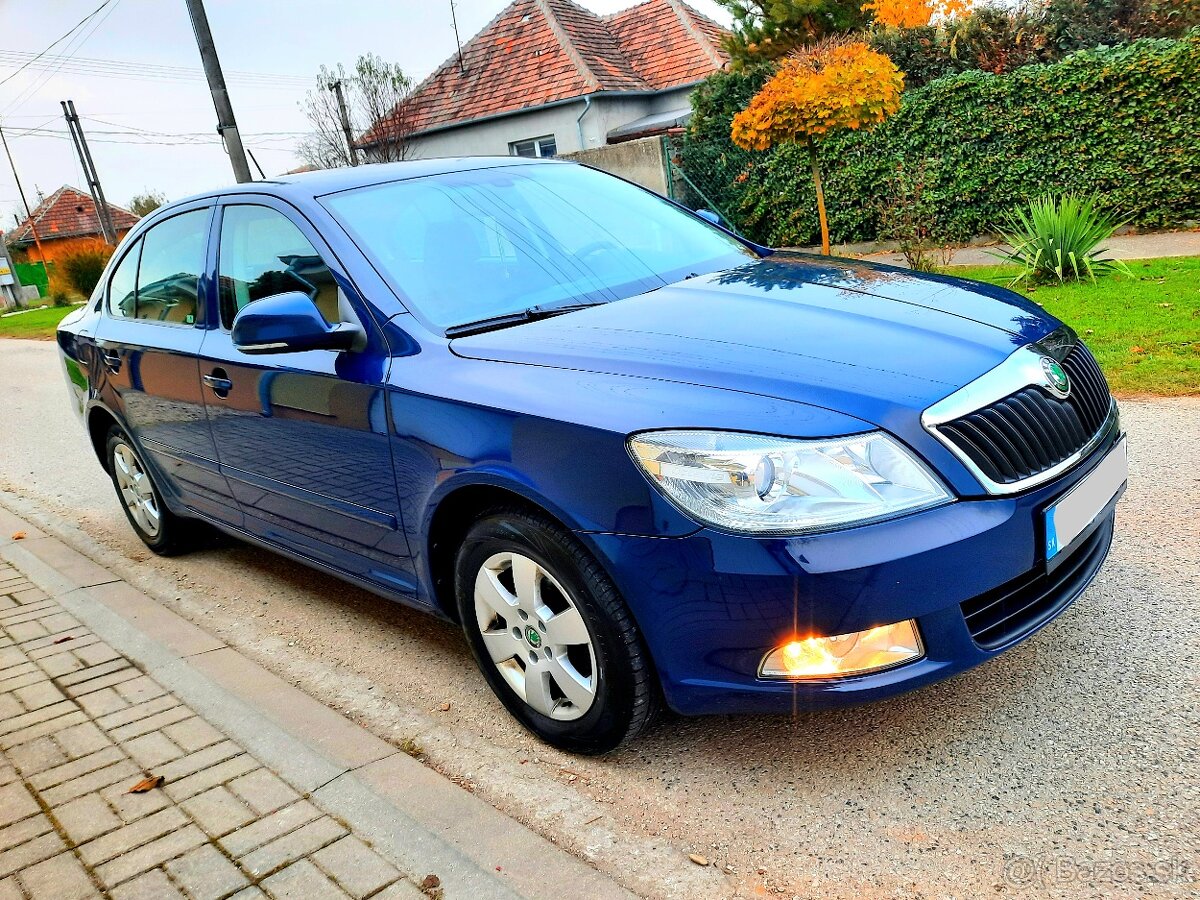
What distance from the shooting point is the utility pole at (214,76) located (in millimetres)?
13344

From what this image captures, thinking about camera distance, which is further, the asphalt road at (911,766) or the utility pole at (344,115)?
the utility pole at (344,115)

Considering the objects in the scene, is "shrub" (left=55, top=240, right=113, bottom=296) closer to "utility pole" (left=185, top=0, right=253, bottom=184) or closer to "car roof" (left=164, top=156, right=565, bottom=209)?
"utility pole" (left=185, top=0, right=253, bottom=184)

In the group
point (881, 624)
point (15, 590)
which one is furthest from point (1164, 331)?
point (15, 590)

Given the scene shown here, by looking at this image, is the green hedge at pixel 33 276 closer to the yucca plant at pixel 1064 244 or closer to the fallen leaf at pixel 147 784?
the yucca plant at pixel 1064 244

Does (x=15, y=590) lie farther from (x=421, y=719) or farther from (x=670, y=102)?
(x=670, y=102)

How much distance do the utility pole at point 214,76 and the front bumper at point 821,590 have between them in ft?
43.2

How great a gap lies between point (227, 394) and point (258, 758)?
4.98ft

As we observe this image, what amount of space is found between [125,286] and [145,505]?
1.15 m

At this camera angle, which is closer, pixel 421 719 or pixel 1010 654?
pixel 1010 654

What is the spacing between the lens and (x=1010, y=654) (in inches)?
117

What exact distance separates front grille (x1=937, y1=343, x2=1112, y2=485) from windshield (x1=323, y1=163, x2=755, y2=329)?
4.23 ft

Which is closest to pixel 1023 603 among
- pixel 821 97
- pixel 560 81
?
pixel 821 97

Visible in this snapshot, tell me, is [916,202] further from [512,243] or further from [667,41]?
[667,41]

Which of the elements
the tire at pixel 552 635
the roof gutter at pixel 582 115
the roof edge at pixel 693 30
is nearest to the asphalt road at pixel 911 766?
the tire at pixel 552 635
